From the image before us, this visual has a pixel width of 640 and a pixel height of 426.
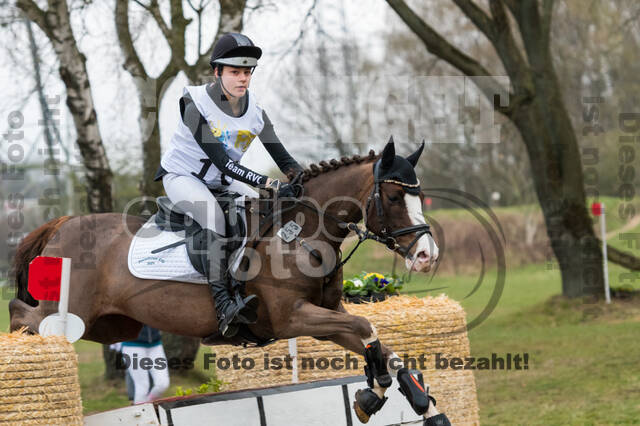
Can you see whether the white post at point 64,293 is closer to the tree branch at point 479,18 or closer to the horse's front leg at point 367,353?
the horse's front leg at point 367,353

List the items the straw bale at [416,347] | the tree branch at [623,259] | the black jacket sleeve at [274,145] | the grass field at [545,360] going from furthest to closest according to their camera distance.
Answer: the tree branch at [623,259] < the grass field at [545,360] < the straw bale at [416,347] < the black jacket sleeve at [274,145]

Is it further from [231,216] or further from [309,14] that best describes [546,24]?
[231,216]

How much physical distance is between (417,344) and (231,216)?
1.92m

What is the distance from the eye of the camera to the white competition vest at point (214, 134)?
4359 millimetres

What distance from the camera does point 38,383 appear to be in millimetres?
3729

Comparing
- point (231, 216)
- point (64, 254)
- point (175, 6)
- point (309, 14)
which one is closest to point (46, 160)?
point (175, 6)

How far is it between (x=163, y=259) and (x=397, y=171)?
1.65 meters

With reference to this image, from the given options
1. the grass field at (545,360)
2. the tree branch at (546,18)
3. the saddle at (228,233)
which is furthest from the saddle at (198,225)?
the tree branch at (546,18)

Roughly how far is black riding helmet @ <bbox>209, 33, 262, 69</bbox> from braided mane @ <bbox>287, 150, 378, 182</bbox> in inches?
29.9

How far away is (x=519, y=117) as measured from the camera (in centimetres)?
1208

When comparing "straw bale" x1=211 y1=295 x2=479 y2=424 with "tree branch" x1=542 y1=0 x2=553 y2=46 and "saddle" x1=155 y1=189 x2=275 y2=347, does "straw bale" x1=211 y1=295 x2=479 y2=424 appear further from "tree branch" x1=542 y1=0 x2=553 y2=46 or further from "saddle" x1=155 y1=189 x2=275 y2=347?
"tree branch" x1=542 y1=0 x2=553 y2=46

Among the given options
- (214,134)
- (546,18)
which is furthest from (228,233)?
(546,18)

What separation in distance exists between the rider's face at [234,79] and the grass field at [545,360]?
2.86 meters

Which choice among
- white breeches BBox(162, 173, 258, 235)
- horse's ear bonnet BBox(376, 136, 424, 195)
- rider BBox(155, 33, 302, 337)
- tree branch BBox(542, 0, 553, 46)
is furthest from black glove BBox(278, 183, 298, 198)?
tree branch BBox(542, 0, 553, 46)
